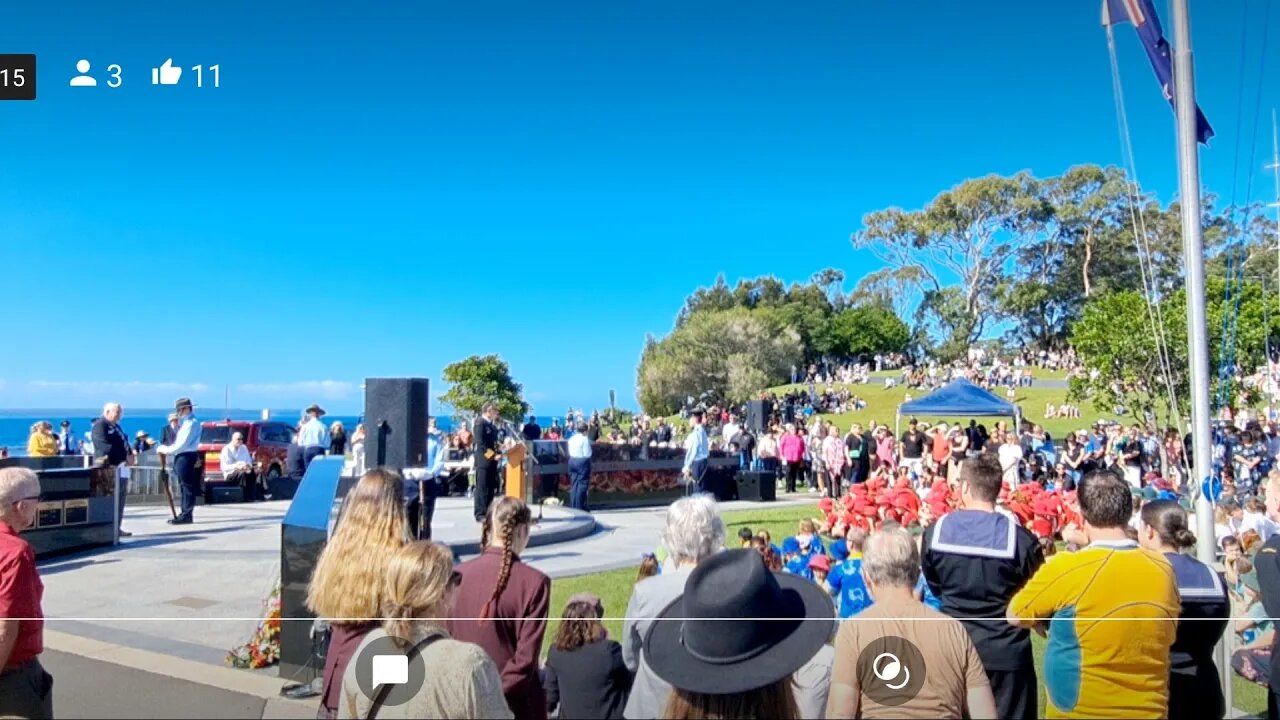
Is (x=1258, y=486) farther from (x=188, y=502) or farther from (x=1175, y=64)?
(x=188, y=502)

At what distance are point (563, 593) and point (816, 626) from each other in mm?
6561

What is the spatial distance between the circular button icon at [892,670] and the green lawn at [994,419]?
3184cm

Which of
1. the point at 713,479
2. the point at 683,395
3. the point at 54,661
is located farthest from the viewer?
the point at 683,395

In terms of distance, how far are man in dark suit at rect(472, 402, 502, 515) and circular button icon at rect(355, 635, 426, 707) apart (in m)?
9.47

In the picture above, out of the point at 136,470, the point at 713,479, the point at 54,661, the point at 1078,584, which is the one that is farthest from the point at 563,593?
the point at 136,470

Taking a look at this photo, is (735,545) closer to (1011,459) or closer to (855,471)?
(1011,459)

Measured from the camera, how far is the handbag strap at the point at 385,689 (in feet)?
6.49

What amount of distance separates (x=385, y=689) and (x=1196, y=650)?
116 inches

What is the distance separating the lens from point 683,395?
175 feet

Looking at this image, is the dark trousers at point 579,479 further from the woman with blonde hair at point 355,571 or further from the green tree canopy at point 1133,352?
the green tree canopy at point 1133,352

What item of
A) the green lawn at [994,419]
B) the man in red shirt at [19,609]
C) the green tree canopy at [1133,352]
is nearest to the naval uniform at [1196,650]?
the man in red shirt at [19,609]

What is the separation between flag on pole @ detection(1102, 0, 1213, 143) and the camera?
628cm

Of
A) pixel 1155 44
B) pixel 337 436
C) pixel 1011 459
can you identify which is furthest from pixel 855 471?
pixel 1155 44

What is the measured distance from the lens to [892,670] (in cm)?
245
